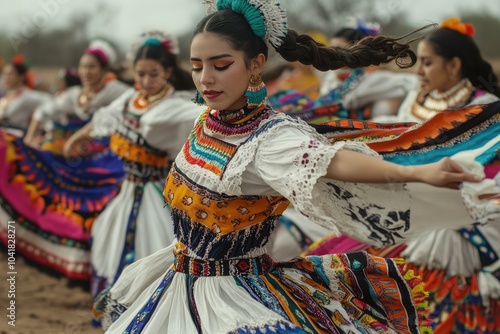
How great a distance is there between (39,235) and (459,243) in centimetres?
288

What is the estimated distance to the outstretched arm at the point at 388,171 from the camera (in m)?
2.08

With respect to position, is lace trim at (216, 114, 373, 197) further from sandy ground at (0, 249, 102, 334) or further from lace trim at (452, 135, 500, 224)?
sandy ground at (0, 249, 102, 334)

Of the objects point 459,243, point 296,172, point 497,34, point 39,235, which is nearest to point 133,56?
point 39,235

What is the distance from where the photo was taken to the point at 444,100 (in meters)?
4.66

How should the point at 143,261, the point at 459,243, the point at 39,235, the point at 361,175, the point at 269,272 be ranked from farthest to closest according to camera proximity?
1. the point at 39,235
2. the point at 459,243
3. the point at 143,261
4. the point at 269,272
5. the point at 361,175

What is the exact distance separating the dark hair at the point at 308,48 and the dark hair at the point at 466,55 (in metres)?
1.88

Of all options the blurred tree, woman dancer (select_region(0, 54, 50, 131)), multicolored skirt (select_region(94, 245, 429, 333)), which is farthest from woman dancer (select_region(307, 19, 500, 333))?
the blurred tree

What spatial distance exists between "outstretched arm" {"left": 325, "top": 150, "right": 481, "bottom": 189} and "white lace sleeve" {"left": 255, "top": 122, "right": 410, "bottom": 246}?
0.04m

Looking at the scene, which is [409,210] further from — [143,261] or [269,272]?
[143,261]

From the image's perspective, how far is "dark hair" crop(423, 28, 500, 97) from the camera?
15.2 ft

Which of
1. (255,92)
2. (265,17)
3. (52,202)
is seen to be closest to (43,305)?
(52,202)

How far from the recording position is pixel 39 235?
562 centimetres

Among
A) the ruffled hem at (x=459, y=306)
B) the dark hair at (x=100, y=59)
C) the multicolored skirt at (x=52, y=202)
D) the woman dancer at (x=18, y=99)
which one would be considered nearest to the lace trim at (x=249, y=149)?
the ruffled hem at (x=459, y=306)

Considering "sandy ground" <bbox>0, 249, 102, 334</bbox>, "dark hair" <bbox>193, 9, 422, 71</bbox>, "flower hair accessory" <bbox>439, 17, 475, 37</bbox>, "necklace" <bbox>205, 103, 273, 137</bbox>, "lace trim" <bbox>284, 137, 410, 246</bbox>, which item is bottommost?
"sandy ground" <bbox>0, 249, 102, 334</bbox>
